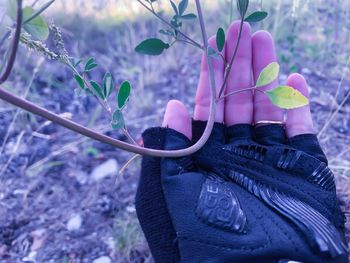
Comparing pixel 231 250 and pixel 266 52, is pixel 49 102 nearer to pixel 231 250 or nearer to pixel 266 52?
pixel 266 52

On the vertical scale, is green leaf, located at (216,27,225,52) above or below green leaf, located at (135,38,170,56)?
above

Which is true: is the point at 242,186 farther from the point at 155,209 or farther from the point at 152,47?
the point at 152,47

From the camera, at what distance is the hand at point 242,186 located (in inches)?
43.1

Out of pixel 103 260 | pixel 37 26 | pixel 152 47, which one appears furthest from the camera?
pixel 103 260

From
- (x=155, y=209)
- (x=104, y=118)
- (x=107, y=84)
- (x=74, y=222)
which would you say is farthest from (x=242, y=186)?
(x=104, y=118)

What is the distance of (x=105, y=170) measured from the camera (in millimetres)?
1882

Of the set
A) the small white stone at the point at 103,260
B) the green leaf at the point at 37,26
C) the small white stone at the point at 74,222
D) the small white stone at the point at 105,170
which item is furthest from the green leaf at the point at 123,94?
the small white stone at the point at 105,170

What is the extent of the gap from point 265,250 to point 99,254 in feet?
2.07

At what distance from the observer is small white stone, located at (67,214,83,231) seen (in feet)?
5.26

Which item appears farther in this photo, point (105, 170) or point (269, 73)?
point (105, 170)

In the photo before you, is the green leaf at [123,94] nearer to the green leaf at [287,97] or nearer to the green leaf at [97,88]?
the green leaf at [97,88]

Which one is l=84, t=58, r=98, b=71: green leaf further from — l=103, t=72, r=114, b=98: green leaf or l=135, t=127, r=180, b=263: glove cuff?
l=135, t=127, r=180, b=263: glove cuff

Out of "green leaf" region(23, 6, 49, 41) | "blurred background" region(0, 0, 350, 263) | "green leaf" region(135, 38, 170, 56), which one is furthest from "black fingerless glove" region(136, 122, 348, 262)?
"green leaf" region(23, 6, 49, 41)

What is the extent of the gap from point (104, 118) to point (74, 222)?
711 mm
